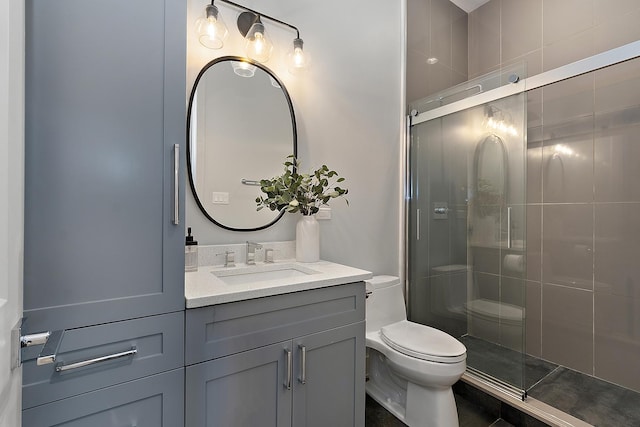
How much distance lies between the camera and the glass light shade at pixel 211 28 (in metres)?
1.37

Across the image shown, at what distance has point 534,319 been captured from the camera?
216 cm

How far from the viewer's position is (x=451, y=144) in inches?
82.8

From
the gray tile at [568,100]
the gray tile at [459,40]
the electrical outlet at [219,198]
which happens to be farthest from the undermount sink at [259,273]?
the gray tile at [459,40]

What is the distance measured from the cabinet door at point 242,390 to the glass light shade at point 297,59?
4.65 ft

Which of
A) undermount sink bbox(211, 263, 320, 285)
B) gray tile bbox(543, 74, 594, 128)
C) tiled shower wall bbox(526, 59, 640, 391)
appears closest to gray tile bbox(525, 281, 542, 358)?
tiled shower wall bbox(526, 59, 640, 391)

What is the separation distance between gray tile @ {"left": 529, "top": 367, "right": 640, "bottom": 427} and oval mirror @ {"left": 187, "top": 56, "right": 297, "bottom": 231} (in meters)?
1.84

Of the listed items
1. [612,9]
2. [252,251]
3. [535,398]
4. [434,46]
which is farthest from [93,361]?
[612,9]

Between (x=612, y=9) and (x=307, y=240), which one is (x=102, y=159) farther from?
(x=612, y=9)

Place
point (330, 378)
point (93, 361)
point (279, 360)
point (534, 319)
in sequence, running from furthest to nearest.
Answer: point (534, 319), point (330, 378), point (279, 360), point (93, 361)

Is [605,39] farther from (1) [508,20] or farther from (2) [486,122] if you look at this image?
(2) [486,122]

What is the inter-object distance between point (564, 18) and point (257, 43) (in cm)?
218

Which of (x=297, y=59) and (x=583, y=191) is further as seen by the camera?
(x=583, y=191)

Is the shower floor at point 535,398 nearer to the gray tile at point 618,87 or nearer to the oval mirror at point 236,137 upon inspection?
the oval mirror at point 236,137

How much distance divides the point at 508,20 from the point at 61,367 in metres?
3.34
